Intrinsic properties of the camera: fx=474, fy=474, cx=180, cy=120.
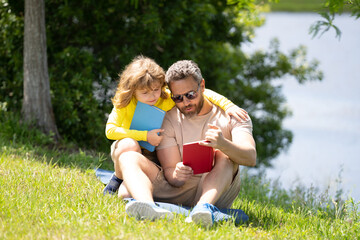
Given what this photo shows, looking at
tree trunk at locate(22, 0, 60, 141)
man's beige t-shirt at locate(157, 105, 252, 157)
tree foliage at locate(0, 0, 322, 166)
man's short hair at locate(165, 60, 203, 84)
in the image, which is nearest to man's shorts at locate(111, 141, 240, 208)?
man's beige t-shirt at locate(157, 105, 252, 157)

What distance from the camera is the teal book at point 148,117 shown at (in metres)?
4.00

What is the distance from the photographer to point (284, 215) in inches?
162

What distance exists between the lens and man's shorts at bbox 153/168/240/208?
3947mm

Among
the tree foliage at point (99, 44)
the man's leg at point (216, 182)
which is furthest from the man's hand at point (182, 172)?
the tree foliage at point (99, 44)

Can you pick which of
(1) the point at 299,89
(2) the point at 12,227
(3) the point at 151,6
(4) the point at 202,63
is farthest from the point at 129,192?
(1) the point at 299,89

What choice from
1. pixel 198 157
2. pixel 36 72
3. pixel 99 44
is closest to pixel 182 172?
pixel 198 157

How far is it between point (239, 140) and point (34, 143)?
3253 millimetres

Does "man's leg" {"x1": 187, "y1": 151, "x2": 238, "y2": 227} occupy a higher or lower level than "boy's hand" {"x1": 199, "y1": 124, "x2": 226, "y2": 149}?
lower

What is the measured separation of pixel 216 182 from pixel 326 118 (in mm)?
11863

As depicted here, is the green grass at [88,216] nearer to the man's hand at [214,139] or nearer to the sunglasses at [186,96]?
the man's hand at [214,139]

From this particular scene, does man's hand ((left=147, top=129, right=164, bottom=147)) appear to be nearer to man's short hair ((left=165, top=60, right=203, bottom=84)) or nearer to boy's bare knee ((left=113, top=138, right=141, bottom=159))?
boy's bare knee ((left=113, top=138, right=141, bottom=159))

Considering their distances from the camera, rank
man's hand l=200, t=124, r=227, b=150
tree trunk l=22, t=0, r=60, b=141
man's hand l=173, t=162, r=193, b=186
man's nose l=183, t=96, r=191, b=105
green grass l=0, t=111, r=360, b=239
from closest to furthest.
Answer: green grass l=0, t=111, r=360, b=239 < man's hand l=200, t=124, r=227, b=150 < man's hand l=173, t=162, r=193, b=186 < man's nose l=183, t=96, r=191, b=105 < tree trunk l=22, t=0, r=60, b=141

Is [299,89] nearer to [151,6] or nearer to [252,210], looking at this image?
[151,6]

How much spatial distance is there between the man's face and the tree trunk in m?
2.83
